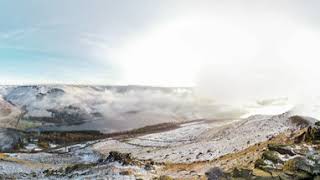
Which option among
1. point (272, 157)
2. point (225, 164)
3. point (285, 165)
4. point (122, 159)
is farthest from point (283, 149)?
point (122, 159)

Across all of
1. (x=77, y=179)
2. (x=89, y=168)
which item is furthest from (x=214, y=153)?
(x=77, y=179)

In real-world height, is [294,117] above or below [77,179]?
above

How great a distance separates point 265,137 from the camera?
552ft

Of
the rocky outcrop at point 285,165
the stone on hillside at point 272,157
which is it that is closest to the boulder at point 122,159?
the rocky outcrop at point 285,165

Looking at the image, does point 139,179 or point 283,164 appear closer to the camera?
point 283,164

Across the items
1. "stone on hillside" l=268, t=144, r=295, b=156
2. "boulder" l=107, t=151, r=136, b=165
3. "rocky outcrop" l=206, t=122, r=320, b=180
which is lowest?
"boulder" l=107, t=151, r=136, b=165

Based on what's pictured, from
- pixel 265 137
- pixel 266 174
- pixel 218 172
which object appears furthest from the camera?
pixel 265 137

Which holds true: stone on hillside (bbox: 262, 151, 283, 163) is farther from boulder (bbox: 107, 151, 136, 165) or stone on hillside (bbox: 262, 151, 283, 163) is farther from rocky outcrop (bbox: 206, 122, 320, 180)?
boulder (bbox: 107, 151, 136, 165)

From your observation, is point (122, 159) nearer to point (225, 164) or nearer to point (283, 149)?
point (225, 164)

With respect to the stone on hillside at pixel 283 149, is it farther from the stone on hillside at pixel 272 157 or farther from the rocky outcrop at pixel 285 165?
the stone on hillside at pixel 272 157

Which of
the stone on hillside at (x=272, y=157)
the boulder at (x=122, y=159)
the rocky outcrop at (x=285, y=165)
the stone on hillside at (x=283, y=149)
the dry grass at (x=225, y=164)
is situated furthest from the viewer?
the boulder at (x=122, y=159)

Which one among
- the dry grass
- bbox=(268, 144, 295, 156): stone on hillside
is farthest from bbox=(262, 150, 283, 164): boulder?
the dry grass

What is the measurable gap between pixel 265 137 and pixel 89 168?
211 feet

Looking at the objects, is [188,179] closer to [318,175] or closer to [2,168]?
[318,175]
